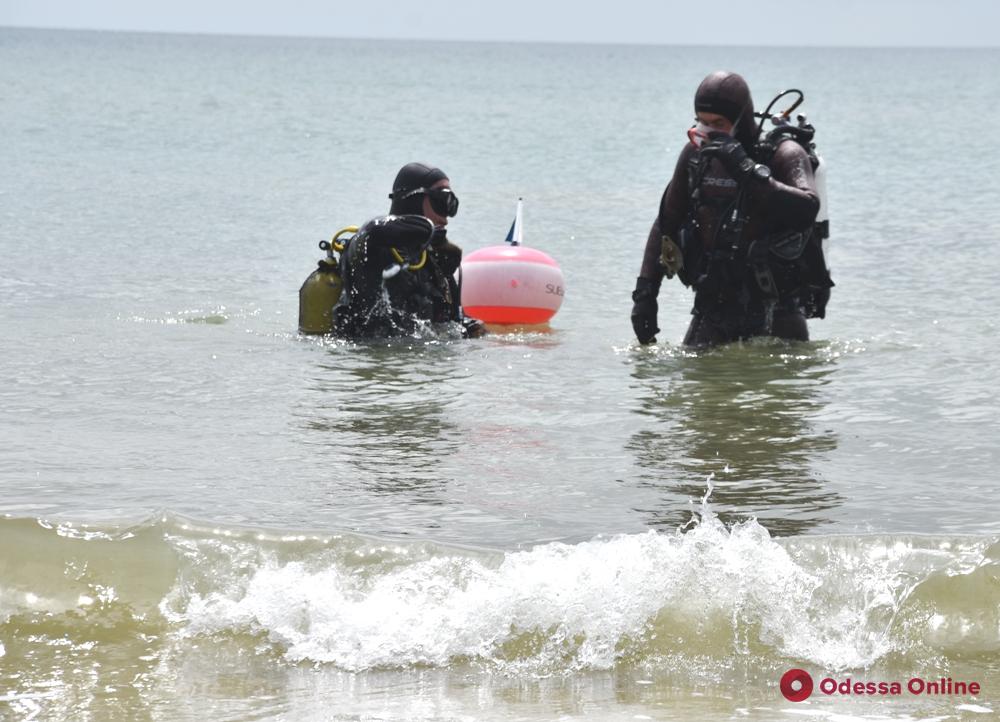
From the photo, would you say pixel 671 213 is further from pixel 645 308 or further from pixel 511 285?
pixel 511 285

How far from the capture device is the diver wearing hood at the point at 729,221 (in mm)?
7781

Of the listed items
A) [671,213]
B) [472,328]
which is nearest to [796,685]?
[671,213]

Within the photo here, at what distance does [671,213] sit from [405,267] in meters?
1.71

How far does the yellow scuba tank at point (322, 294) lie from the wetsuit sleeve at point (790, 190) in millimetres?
2736

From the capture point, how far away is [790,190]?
7680 mm

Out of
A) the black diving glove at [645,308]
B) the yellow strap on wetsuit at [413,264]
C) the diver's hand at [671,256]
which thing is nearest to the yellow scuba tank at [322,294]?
the yellow strap on wetsuit at [413,264]

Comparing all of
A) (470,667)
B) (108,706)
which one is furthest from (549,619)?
(108,706)

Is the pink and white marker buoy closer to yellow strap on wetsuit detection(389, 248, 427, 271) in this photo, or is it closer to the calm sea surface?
the calm sea surface

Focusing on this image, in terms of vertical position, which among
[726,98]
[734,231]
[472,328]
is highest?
[726,98]

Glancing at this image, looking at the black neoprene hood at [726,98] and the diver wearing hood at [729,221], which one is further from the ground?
the black neoprene hood at [726,98]

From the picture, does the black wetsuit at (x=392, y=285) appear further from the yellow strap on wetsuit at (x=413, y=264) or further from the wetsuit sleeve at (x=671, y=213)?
the wetsuit sleeve at (x=671, y=213)

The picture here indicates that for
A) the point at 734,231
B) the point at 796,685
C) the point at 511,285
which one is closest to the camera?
the point at 796,685

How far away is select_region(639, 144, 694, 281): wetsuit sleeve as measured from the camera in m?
8.11

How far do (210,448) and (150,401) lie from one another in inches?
47.3
